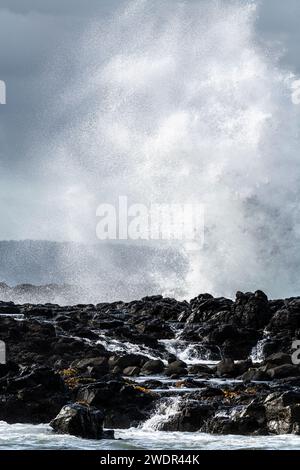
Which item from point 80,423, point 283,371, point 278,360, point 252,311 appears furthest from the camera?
point 252,311

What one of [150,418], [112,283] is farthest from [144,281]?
[150,418]

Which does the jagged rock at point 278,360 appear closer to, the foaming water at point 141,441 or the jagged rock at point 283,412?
the jagged rock at point 283,412

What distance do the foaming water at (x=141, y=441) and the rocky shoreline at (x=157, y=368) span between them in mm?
743

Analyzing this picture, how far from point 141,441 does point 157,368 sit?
58.3 ft

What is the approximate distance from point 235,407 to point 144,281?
13182 centimetres

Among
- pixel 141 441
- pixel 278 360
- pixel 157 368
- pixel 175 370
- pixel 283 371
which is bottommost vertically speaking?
pixel 141 441

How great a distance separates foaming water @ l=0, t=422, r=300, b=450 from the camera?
90.0 ft

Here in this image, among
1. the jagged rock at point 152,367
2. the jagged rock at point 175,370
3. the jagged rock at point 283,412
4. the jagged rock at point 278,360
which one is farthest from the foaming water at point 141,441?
the jagged rock at point 278,360

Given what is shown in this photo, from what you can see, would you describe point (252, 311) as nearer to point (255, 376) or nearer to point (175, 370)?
point (175, 370)

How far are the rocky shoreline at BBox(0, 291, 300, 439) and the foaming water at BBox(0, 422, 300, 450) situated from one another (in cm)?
74

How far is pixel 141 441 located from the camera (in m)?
29.1

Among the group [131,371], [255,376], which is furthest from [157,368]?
[255,376]

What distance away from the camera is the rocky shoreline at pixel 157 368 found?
31.4 meters
